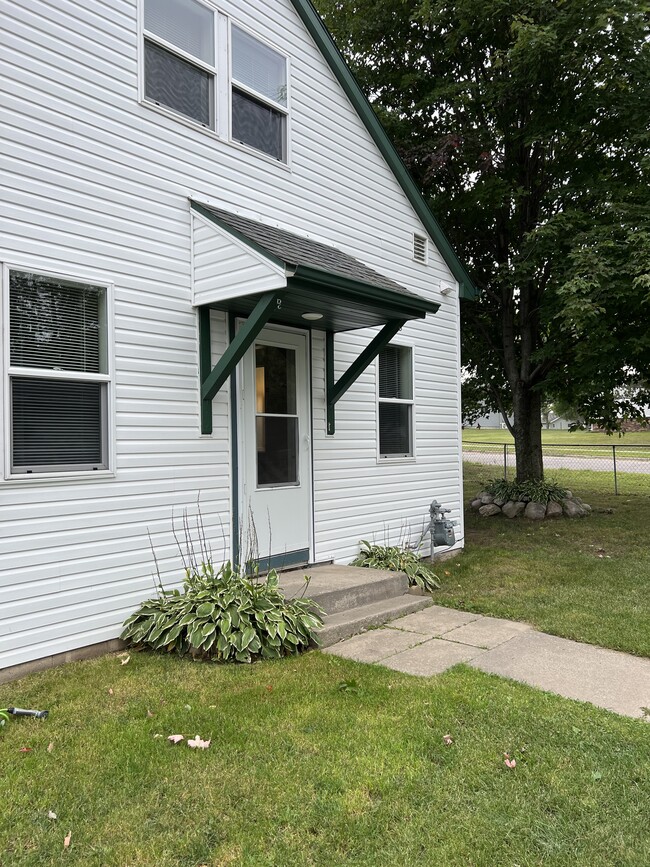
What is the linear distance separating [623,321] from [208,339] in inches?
284

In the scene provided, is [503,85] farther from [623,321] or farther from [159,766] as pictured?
[159,766]

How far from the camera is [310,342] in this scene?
639 cm

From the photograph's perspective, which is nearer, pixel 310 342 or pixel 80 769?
pixel 80 769

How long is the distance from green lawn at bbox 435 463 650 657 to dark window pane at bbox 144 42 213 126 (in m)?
5.00

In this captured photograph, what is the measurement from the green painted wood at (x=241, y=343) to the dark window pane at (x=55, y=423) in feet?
2.92

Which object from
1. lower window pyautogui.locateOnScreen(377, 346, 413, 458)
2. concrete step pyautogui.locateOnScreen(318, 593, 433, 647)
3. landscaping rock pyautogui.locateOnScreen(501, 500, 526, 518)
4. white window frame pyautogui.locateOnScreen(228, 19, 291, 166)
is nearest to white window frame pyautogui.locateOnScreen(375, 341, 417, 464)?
lower window pyautogui.locateOnScreen(377, 346, 413, 458)

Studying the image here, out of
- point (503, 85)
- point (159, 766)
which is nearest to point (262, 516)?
point (159, 766)

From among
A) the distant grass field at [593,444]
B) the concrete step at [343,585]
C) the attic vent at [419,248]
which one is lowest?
the concrete step at [343,585]

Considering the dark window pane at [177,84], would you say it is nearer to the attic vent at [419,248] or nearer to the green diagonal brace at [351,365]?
the green diagonal brace at [351,365]

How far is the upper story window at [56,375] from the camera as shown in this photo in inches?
159

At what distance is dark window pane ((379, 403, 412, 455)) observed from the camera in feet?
24.6

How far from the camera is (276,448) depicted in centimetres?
602

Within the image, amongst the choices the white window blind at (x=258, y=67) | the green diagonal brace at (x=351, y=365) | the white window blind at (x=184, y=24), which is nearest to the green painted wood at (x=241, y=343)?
the green diagonal brace at (x=351, y=365)

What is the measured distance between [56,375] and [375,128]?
16.4ft
